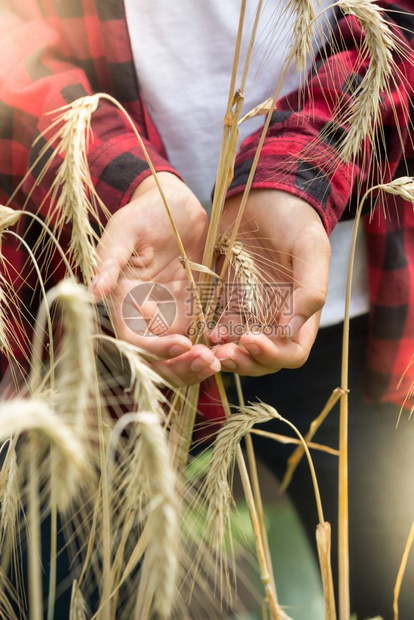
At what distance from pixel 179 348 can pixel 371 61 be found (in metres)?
0.28

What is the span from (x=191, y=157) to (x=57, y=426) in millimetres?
575

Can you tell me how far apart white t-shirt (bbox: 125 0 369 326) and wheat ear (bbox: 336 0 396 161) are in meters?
0.24

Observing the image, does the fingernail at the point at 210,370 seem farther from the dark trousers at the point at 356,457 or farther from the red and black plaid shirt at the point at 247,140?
the dark trousers at the point at 356,457

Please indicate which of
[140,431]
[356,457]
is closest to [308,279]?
[140,431]

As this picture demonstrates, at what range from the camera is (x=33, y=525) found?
0.84 feet

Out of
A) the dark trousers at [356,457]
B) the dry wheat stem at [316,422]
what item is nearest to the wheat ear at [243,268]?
the dry wheat stem at [316,422]

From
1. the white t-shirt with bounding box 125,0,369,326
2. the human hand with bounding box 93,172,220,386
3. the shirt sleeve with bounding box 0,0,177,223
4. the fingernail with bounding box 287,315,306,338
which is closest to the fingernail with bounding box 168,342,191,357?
the human hand with bounding box 93,172,220,386

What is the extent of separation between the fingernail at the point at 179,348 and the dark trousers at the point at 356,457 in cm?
34

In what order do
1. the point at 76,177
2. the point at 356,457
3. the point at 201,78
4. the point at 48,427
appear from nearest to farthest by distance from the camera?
the point at 48,427 → the point at 76,177 → the point at 201,78 → the point at 356,457

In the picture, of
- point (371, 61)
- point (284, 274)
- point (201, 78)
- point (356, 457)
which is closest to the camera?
point (371, 61)

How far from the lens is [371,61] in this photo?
45cm

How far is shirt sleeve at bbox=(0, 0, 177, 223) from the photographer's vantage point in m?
0.60

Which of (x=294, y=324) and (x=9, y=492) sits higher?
(x=294, y=324)

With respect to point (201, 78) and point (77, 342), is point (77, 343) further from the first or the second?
point (201, 78)
